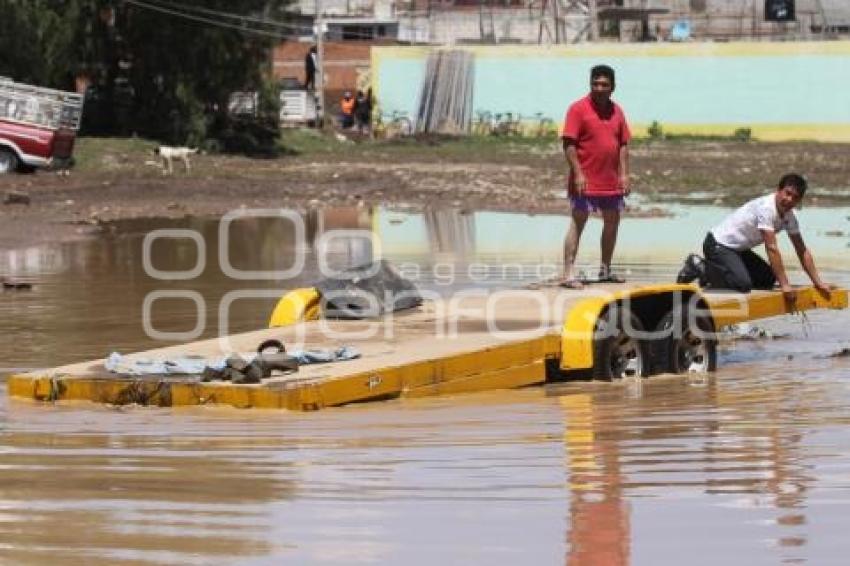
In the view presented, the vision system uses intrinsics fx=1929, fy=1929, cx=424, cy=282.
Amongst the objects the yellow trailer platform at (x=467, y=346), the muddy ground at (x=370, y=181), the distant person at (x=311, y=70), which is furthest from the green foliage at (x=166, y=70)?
the yellow trailer platform at (x=467, y=346)

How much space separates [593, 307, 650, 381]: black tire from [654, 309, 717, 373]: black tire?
0.68ft

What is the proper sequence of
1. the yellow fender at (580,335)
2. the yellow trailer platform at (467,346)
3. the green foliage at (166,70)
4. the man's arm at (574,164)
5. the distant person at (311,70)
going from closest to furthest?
the yellow trailer platform at (467,346) → the yellow fender at (580,335) → the man's arm at (574,164) → the green foliage at (166,70) → the distant person at (311,70)

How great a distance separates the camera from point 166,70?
47.7m

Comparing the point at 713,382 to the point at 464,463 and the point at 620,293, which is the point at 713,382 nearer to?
the point at 620,293

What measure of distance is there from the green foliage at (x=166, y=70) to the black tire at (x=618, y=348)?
111ft

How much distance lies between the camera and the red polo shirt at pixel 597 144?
14.5 m

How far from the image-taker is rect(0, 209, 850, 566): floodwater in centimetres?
718

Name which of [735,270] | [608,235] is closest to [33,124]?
[608,235]

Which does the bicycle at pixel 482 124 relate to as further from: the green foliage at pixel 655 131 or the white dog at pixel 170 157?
the white dog at pixel 170 157

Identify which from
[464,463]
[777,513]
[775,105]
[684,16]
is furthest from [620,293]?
[684,16]

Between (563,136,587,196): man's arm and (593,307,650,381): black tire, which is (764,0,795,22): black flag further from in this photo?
(593,307,650,381): black tire

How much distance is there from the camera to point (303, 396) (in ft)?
33.6

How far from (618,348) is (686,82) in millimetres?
46727

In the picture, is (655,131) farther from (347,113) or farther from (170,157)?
(170,157)
